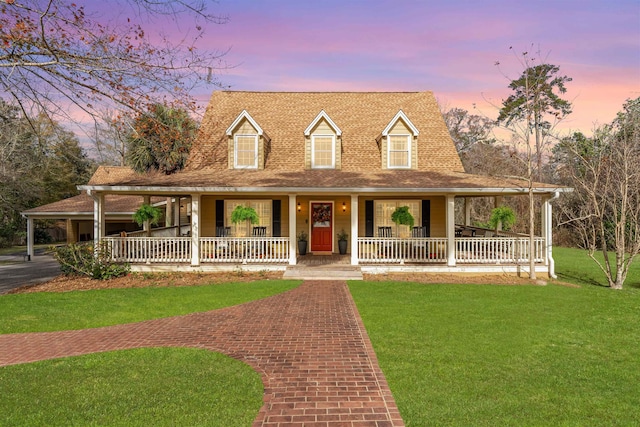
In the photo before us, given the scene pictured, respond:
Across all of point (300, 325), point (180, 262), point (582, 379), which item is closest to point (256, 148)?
point (180, 262)

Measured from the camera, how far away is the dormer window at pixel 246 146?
15.9 m

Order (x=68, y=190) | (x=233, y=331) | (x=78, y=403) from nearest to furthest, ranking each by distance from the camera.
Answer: (x=78, y=403)
(x=233, y=331)
(x=68, y=190)

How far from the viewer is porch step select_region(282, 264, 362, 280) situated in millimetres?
12633

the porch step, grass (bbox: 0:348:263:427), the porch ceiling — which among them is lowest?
grass (bbox: 0:348:263:427)

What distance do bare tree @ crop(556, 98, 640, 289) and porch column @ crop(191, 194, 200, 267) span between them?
1350cm

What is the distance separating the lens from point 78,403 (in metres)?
4.38

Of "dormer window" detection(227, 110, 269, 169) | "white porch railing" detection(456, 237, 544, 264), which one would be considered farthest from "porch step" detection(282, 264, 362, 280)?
"dormer window" detection(227, 110, 269, 169)

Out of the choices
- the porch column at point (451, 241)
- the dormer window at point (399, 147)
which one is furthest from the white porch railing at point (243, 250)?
the porch column at point (451, 241)

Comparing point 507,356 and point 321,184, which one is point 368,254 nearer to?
point 321,184

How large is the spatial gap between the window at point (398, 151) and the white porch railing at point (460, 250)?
394 cm

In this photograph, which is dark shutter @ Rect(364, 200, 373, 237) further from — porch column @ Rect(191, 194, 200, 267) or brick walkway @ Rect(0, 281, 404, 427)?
porch column @ Rect(191, 194, 200, 267)

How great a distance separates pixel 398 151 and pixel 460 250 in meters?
5.09

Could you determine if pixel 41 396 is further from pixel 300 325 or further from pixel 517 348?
pixel 517 348

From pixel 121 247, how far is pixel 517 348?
43.5 feet
